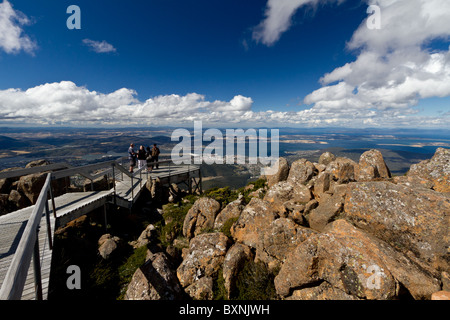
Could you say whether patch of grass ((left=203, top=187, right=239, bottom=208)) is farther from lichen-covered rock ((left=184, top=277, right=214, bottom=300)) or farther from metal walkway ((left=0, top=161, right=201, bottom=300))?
metal walkway ((left=0, top=161, right=201, bottom=300))

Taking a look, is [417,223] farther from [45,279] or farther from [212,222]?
[45,279]

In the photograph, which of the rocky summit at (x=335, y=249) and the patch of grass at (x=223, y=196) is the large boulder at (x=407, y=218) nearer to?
the rocky summit at (x=335, y=249)

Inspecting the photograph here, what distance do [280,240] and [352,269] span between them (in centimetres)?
247

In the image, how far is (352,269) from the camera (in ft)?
16.6

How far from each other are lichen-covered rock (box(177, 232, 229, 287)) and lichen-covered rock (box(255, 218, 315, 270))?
1.83m

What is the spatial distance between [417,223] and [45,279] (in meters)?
10.6

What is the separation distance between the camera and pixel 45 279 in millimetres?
4645

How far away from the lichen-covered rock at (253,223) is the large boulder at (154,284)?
10.8 feet

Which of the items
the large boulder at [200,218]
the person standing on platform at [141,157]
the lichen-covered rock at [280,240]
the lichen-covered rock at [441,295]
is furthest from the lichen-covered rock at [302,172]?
the person standing on platform at [141,157]

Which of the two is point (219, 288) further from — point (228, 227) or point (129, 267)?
point (129, 267)

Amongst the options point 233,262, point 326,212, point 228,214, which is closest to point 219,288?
point 233,262

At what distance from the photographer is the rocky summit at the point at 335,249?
4.91m

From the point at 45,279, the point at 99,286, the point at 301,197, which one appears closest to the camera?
the point at 45,279

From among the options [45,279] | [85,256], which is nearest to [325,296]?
[45,279]
